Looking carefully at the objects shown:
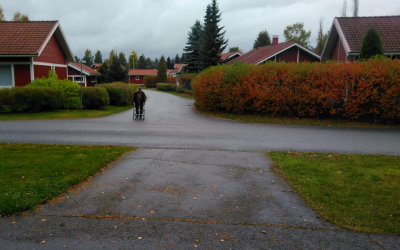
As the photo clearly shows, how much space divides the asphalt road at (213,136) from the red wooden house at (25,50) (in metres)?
9.83

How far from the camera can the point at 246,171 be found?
7684mm

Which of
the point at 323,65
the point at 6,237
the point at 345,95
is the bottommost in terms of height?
the point at 6,237

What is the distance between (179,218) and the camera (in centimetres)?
484

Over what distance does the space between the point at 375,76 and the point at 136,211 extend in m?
16.1

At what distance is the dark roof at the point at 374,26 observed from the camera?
76.4ft

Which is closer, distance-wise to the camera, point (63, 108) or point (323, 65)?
point (323, 65)

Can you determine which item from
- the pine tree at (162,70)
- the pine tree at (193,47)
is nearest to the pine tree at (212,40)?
the pine tree at (193,47)

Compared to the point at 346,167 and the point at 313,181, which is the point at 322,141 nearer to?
the point at 346,167

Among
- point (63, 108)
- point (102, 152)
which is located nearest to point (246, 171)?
point (102, 152)

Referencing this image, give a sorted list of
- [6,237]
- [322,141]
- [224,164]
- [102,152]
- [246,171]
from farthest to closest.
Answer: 1. [322,141]
2. [102,152]
3. [224,164]
4. [246,171]
5. [6,237]

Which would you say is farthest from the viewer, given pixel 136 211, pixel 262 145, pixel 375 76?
pixel 375 76

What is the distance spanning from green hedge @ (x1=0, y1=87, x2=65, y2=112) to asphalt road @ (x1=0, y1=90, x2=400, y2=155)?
421cm

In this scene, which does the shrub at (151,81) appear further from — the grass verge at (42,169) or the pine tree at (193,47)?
the grass verge at (42,169)

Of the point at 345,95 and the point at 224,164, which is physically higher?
the point at 345,95
